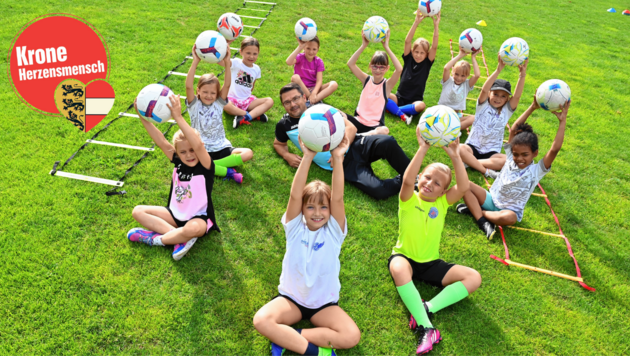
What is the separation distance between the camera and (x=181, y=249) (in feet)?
14.7

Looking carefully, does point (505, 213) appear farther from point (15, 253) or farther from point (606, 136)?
point (15, 253)

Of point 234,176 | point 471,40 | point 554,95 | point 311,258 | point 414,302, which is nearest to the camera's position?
point 311,258

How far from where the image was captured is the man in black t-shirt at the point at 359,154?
5.83m

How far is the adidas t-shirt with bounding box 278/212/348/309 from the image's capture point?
12.2 feet

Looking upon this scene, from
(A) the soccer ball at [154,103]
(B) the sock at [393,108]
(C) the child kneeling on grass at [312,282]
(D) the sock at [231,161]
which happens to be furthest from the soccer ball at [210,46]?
(B) the sock at [393,108]

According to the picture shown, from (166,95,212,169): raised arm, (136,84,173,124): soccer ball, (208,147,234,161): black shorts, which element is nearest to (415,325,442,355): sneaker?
(166,95,212,169): raised arm

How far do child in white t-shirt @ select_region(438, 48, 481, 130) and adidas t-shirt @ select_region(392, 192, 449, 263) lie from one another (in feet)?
13.3

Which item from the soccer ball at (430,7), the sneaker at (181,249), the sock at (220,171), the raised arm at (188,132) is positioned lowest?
the sneaker at (181,249)

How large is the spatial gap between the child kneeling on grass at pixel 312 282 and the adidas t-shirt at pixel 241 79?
175 inches

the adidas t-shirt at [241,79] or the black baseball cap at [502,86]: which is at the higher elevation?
the black baseball cap at [502,86]

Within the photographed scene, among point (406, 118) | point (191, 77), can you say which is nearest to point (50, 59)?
point (191, 77)

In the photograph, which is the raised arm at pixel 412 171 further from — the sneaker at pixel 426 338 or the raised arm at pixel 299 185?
the sneaker at pixel 426 338

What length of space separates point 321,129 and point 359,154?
2.78m

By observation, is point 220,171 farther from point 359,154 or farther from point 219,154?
point 359,154
